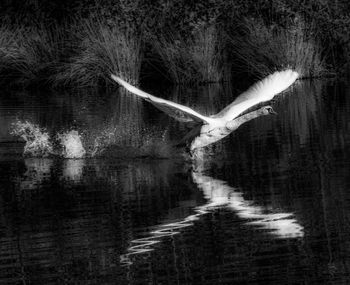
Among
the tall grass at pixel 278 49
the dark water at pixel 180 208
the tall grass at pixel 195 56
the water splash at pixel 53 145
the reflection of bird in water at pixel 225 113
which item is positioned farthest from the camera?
the tall grass at pixel 195 56

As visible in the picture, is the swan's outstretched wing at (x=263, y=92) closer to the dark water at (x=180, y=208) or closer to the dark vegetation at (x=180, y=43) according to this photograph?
the dark water at (x=180, y=208)

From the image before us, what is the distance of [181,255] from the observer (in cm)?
925

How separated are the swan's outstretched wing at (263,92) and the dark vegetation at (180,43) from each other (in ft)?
50.6

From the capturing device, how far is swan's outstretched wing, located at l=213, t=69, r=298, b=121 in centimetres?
1586

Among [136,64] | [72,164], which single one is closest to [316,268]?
[72,164]

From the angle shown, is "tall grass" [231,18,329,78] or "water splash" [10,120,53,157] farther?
"tall grass" [231,18,329,78]

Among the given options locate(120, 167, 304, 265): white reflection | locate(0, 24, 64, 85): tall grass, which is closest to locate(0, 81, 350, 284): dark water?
locate(120, 167, 304, 265): white reflection

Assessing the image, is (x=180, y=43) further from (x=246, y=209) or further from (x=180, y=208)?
(x=246, y=209)

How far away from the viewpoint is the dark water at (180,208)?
8789 millimetres

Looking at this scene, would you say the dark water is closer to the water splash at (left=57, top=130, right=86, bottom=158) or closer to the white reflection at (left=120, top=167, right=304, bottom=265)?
the white reflection at (left=120, top=167, right=304, bottom=265)

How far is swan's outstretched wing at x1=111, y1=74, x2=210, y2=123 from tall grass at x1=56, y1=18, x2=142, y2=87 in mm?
15521

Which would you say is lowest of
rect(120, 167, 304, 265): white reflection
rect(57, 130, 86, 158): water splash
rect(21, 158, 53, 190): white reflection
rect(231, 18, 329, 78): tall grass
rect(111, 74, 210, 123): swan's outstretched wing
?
rect(120, 167, 304, 265): white reflection

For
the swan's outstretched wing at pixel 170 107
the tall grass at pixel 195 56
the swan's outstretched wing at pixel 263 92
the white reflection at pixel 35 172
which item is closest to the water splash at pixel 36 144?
the white reflection at pixel 35 172

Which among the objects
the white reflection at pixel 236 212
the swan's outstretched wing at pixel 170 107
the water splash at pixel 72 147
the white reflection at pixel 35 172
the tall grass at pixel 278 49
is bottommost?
the white reflection at pixel 236 212
